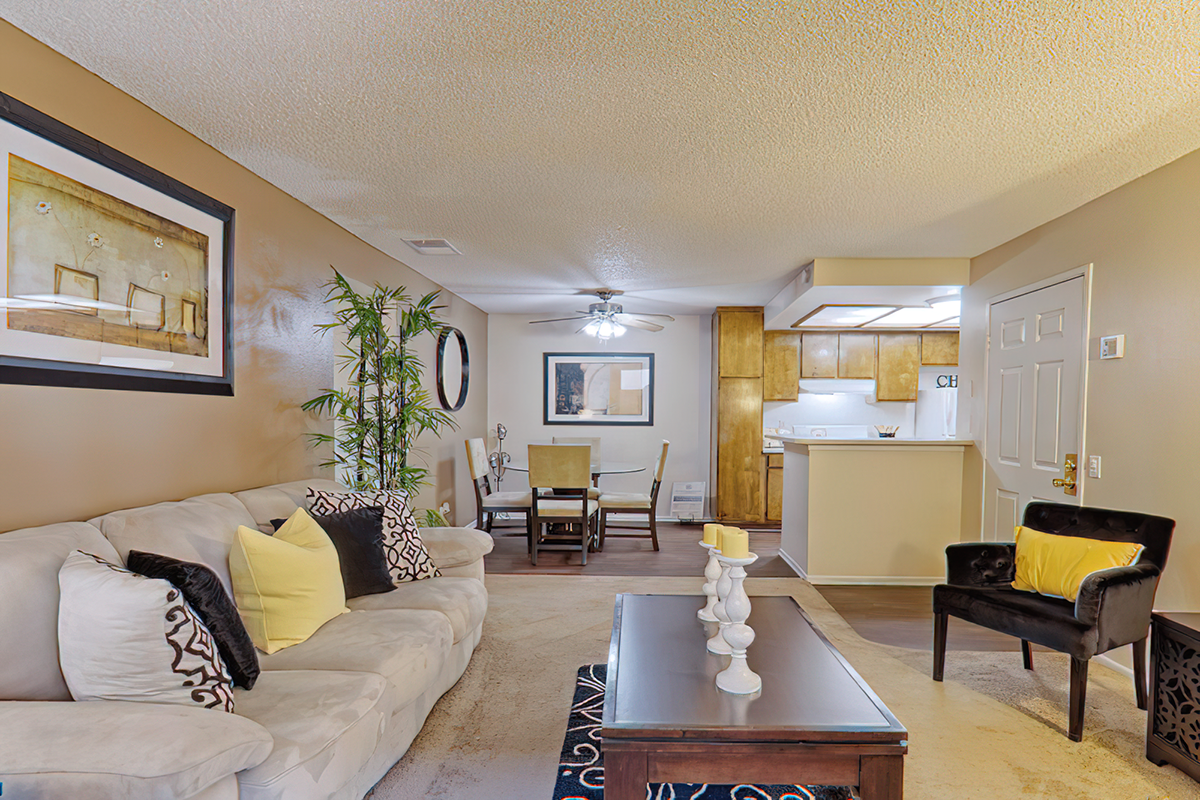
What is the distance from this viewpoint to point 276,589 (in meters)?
2.17

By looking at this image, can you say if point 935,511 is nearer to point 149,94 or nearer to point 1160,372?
point 1160,372

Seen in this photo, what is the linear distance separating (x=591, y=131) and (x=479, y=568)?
7.06 feet

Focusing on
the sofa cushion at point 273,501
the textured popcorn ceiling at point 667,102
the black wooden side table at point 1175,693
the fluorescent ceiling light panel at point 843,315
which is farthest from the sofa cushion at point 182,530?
the fluorescent ceiling light panel at point 843,315

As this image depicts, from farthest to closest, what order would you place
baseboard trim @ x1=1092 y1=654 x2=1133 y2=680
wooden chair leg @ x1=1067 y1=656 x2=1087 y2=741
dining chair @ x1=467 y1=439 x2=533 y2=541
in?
dining chair @ x1=467 y1=439 x2=533 y2=541 → baseboard trim @ x1=1092 y1=654 x2=1133 y2=680 → wooden chair leg @ x1=1067 y1=656 x2=1087 y2=741

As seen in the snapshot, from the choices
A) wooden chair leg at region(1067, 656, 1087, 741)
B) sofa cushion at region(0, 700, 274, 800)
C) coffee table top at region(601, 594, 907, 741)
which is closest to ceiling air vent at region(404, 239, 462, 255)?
coffee table top at region(601, 594, 907, 741)

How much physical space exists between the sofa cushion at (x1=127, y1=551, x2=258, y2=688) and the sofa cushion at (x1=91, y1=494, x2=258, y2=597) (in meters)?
0.16

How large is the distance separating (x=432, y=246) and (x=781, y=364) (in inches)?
163

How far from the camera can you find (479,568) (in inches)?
133

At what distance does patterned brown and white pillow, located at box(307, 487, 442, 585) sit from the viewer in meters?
2.87

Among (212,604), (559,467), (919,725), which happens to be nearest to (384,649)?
(212,604)

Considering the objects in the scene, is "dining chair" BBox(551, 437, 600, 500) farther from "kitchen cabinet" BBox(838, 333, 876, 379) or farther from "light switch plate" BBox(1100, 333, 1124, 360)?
"light switch plate" BBox(1100, 333, 1124, 360)

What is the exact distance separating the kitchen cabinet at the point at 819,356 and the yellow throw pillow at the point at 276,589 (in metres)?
5.76

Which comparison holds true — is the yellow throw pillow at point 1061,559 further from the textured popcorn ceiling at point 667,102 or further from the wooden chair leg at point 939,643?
the textured popcorn ceiling at point 667,102

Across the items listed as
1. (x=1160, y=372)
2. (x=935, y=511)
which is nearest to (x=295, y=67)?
(x=1160, y=372)
